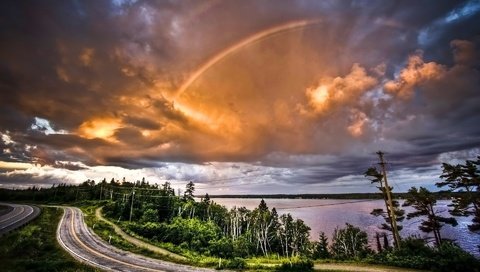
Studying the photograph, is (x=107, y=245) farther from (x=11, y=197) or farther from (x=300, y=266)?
(x=11, y=197)

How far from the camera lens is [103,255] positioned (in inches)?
1464

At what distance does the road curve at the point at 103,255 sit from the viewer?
31562mm

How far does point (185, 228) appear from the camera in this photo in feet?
198

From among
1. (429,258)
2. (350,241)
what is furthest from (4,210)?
(429,258)

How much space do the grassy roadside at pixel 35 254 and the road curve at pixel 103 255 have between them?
1388mm

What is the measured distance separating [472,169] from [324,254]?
40.3 m

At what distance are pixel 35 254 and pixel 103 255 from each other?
922 cm

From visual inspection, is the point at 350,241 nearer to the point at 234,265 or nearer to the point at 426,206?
the point at 426,206

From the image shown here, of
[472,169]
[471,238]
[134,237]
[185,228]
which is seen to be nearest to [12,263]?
[134,237]

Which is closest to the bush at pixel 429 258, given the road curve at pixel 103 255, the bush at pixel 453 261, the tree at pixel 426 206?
the bush at pixel 453 261

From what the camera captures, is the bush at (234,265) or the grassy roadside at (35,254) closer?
the grassy roadside at (35,254)

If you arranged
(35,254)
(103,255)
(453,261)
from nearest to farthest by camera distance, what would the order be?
(453,261)
(35,254)
(103,255)

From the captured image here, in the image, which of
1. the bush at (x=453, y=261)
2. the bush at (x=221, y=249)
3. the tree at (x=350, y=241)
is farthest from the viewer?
the tree at (x=350, y=241)

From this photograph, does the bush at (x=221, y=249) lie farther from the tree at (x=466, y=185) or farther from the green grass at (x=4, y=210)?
the green grass at (x=4, y=210)
